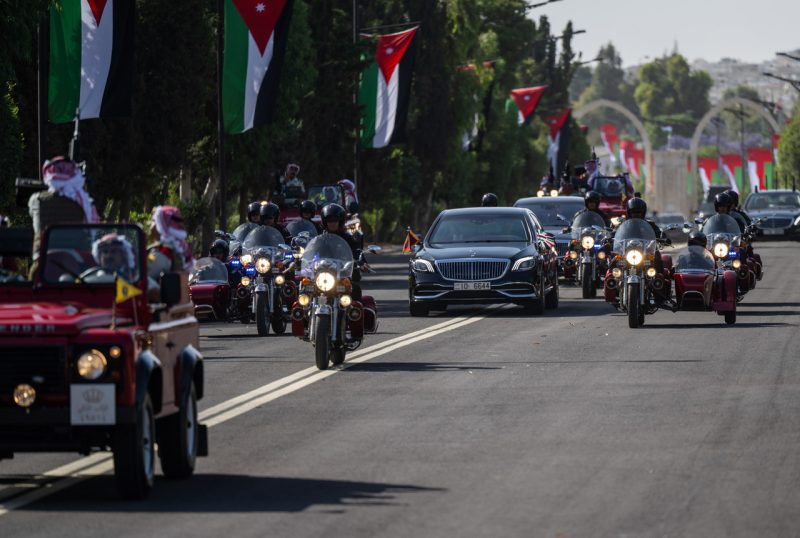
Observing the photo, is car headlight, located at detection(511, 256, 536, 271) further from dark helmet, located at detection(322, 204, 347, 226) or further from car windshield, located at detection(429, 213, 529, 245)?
dark helmet, located at detection(322, 204, 347, 226)

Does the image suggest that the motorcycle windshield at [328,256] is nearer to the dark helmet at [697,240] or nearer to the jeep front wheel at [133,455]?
the dark helmet at [697,240]

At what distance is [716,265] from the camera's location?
27.5 m

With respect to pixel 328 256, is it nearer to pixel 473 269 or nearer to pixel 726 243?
pixel 473 269

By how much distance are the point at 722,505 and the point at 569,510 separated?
839 millimetres

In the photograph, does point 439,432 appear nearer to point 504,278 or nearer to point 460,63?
point 504,278

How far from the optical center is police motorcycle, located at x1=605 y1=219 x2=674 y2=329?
2633cm

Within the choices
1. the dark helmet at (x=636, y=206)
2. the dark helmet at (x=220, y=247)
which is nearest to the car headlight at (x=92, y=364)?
the dark helmet at (x=220, y=247)

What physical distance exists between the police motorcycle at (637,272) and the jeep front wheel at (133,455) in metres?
15.3

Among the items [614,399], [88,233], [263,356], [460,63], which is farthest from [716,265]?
[460,63]

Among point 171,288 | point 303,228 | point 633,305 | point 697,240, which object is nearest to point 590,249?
point 697,240

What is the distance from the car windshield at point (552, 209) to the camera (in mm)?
40219

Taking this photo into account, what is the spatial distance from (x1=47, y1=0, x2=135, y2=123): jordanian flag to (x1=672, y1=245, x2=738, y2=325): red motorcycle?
9248 millimetres

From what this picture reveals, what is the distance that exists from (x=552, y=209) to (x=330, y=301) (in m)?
20.5

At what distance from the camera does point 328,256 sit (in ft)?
68.2
